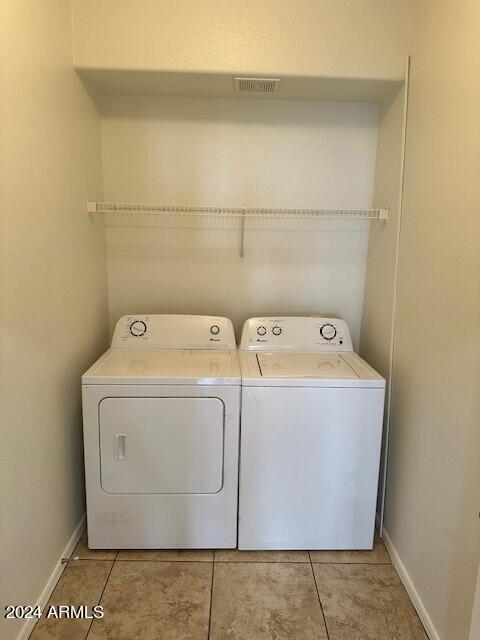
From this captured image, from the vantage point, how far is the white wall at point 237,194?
2.32 m

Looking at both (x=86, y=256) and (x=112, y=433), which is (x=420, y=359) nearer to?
(x=112, y=433)

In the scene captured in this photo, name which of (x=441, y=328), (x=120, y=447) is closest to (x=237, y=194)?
(x=441, y=328)

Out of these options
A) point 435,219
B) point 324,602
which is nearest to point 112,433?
point 324,602

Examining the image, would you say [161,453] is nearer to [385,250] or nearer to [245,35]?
[385,250]

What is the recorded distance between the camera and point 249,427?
187cm

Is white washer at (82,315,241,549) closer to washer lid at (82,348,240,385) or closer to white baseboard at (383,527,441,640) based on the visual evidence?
washer lid at (82,348,240,385)

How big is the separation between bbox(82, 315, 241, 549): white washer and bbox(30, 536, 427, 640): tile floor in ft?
0.31

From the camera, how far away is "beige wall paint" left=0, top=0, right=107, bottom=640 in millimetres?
1396

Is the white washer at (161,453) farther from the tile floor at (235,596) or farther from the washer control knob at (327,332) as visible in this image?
the washer control knob at (327,332)

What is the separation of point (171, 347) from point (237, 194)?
888 millimetres

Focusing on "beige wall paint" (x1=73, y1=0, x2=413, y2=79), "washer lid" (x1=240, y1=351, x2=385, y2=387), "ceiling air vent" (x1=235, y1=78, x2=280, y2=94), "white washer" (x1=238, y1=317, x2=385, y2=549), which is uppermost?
"beige wall paint" (x1=73, y1=0, x2=413, y2=79)

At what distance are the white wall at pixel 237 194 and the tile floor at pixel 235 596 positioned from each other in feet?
3.92

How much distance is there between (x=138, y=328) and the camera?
2256 millimetres

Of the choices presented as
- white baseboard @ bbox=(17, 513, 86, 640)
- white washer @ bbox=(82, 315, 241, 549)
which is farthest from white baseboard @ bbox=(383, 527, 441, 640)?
white baseboard @ bbox=(17, 513, 86, 640)
